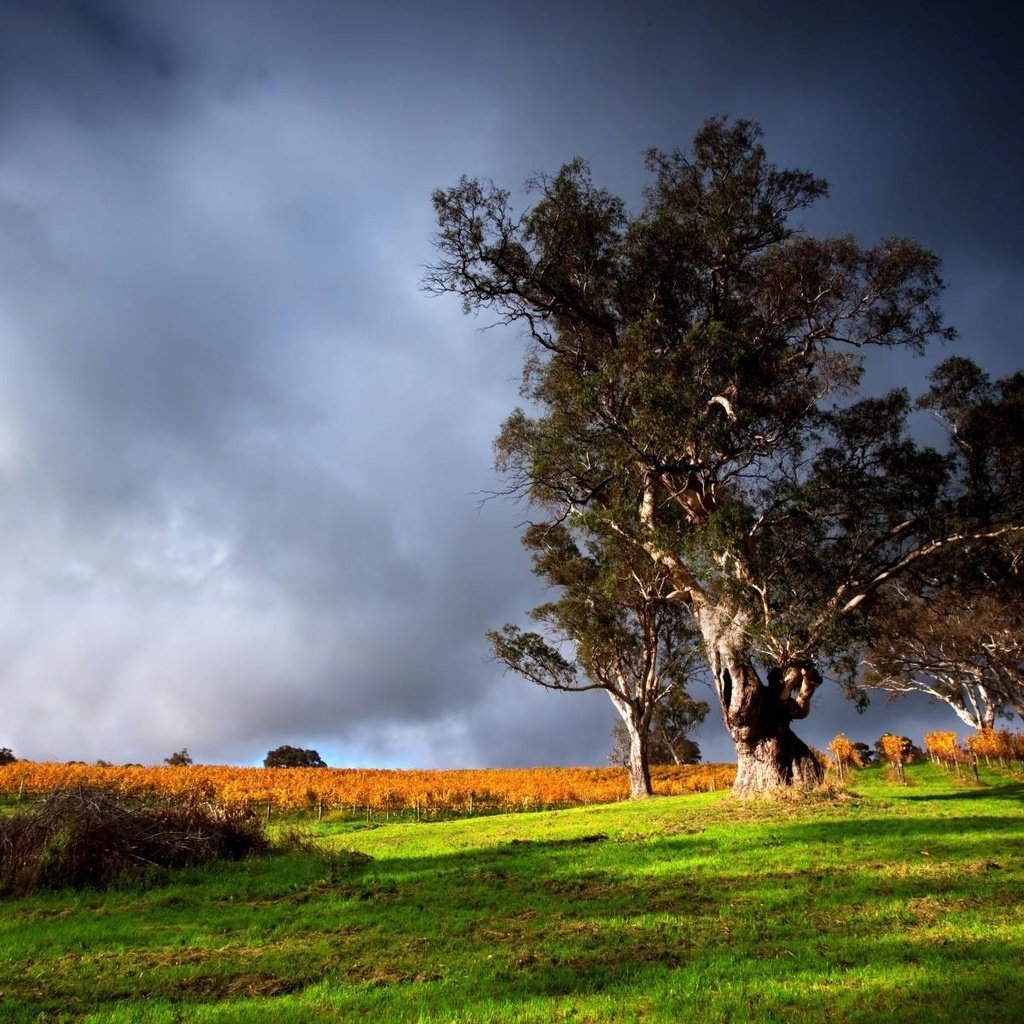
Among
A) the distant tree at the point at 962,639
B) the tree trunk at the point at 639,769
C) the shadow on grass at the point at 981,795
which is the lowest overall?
the shadow on grass at the point at 981,795

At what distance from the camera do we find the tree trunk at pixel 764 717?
23578 millimetres

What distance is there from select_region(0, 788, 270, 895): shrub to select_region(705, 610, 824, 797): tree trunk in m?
14.7

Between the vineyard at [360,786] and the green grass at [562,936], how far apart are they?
21.1 m

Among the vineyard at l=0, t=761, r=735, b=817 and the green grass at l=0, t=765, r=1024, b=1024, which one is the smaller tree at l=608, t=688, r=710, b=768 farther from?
the green grass at l=0, t=765, r=1024, b=1024

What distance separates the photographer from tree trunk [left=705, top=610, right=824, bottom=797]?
23.6 metres

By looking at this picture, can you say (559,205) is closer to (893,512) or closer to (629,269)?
(629,269)

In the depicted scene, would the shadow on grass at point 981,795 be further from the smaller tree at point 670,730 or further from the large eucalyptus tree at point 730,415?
the smaller tree at point 670,730

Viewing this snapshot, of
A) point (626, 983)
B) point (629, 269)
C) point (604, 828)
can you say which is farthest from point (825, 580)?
point (626, 983)

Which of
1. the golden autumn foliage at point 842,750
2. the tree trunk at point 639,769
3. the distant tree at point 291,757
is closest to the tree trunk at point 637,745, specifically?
the tree trunk at point 639,769

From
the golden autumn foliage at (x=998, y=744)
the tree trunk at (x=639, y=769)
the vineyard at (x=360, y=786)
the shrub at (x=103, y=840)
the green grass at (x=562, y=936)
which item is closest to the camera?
the green grass at (x=562, y=936)

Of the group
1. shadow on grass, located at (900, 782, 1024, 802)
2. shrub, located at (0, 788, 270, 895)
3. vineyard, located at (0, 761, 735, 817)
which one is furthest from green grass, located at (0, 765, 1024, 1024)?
vineyard, located at (0, 761, 735, 817)

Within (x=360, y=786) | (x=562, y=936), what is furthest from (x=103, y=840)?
(x=360, y=786)

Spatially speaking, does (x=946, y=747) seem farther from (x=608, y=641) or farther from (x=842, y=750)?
(x=608, y=641)

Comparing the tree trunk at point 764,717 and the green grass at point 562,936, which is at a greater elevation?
the tree trunk at point 764,717
